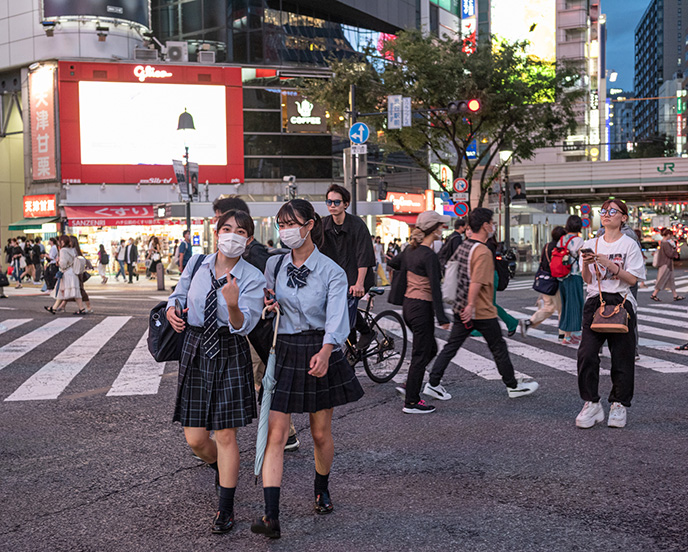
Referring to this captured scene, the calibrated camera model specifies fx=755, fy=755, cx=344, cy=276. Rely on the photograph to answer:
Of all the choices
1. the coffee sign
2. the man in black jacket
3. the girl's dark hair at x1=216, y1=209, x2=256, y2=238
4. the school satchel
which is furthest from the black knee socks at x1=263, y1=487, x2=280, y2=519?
the coffee sign

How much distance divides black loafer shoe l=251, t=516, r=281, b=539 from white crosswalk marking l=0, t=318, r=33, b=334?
11005 millimetres

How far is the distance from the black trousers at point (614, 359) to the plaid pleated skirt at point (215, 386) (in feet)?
10.6

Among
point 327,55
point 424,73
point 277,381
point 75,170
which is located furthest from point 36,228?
point 277,381

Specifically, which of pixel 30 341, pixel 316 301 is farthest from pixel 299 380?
pixel 30 341

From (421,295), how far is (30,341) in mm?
7958

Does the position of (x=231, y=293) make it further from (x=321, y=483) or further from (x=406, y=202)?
(x=406, y=202)

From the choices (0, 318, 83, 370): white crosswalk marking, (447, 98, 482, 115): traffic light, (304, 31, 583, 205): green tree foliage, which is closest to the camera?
(0, 318, 83, 370): white crosswalk marking

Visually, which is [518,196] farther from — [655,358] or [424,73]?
[655,358]

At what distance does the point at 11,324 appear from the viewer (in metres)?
14.5

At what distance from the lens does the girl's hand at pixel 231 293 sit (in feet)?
11.9

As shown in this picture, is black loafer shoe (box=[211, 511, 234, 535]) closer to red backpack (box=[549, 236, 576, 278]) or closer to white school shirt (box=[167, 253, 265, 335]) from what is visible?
white school shirt (box=[167, 253, 265, 335])

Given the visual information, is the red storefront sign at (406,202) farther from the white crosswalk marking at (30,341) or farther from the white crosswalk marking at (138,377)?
the white crosswalk marking at (138,377)

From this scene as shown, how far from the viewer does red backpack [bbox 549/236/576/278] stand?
10.8m

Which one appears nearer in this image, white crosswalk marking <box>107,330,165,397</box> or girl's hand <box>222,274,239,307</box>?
girl's hand <box>222,274,239,307</box>
